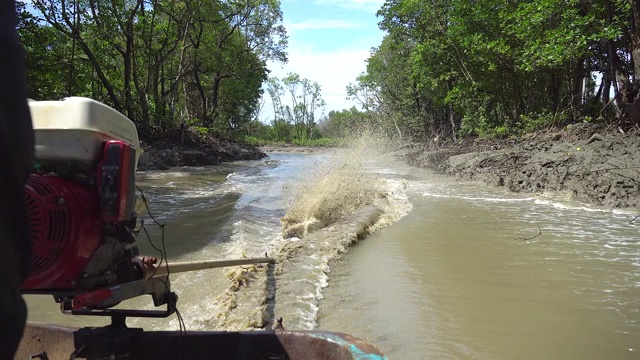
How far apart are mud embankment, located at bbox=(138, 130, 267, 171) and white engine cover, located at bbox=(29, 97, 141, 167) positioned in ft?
52.1

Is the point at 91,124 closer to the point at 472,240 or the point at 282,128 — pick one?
the point at 472,240

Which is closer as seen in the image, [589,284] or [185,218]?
[589,284]

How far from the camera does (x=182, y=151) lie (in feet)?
72.0

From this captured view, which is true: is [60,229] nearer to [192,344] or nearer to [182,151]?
[192,344]

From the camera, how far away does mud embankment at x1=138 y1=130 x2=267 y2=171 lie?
62.6ft

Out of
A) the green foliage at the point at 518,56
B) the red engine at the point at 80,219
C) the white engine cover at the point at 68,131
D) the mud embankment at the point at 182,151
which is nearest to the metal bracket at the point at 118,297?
the red engine at the point at 80,219

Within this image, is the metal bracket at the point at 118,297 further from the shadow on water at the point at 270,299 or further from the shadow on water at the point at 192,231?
the shadow on water at the point at 192,231

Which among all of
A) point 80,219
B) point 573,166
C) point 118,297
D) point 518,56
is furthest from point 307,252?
point 518,56

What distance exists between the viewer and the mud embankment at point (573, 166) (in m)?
9.09

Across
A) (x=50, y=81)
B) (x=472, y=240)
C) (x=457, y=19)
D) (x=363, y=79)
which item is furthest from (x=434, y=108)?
(x=472, y=240)

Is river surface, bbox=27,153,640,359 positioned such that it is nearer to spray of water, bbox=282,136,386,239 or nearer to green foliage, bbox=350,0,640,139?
spray of water, bbox=282,136,386,239

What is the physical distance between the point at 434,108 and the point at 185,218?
3311cm

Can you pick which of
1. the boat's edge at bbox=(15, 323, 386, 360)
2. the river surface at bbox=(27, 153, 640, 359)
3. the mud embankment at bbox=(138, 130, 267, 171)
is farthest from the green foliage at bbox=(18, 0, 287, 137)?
the boat's edge at bbox=(15, 323, 386, 360)

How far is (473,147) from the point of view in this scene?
20031mm
